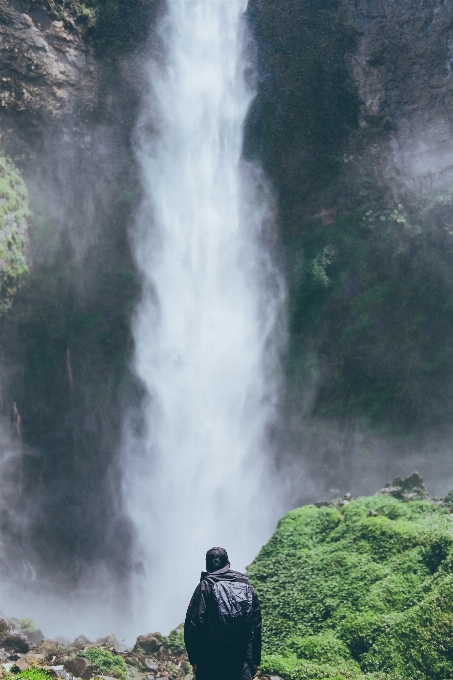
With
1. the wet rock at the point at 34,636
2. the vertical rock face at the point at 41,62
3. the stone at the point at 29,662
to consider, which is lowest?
the stone at the point at 29,662

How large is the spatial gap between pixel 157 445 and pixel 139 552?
3070 millimetres

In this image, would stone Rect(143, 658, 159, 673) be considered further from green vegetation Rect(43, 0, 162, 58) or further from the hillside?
green vegetation Rect(43, 0, 162, 58)

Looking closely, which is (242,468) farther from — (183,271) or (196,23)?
(196,23)

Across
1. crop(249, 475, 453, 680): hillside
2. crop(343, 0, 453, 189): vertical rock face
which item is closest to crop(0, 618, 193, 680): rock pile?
crop(249, 475, 453, 680): hillside

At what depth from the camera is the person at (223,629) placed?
586 cm

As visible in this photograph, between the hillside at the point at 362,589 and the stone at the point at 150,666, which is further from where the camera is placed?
the stone at the point at 150,666

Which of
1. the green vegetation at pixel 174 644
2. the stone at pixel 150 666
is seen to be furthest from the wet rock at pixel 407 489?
the stone at pixel 150 666

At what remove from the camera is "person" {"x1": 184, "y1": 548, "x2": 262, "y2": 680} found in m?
5.86

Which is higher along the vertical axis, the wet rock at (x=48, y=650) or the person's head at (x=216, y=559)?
the wet rock at (x=48, y=650)

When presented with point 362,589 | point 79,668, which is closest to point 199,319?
point 362,589

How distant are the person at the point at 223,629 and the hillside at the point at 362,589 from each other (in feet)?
14.3

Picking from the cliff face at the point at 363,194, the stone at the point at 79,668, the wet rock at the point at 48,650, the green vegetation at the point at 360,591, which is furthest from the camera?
the cliff face at the point at 363,194

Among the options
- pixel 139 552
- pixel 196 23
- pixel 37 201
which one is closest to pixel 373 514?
pixel 139 552

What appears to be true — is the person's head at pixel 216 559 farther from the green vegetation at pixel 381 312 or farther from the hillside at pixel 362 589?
the green vegetation at pixel 381 312
